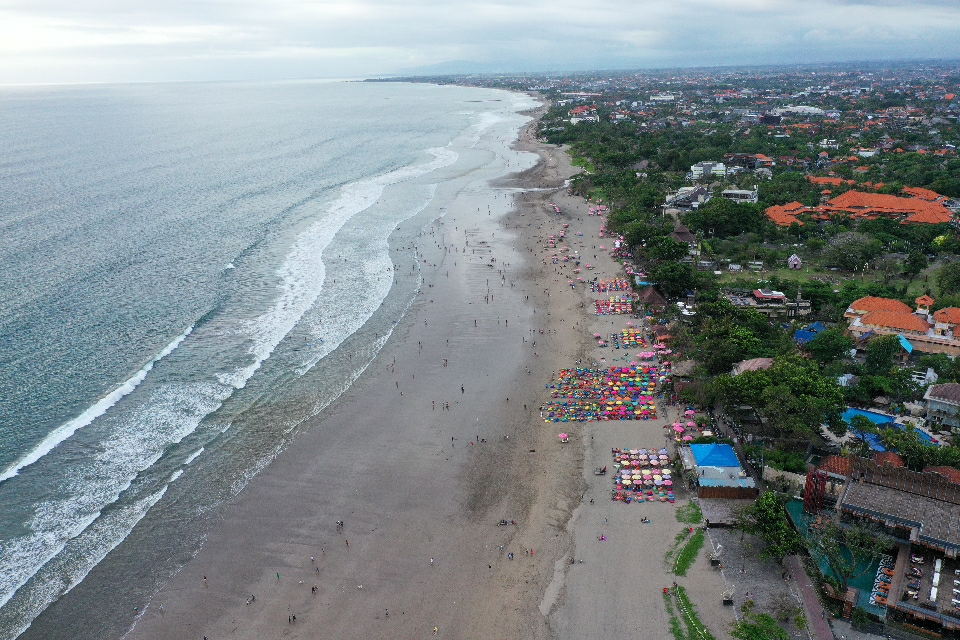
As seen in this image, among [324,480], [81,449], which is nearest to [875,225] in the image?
[324,480]

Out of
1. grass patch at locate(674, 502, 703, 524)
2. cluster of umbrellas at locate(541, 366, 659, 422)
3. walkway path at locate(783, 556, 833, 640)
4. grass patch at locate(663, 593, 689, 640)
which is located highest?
cluster of umbrellas at locate(541, 366, 659, 422)

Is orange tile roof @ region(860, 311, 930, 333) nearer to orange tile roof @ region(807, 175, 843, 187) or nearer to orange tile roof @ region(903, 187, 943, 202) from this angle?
orange tile roof @ region(903, 187, 943, 202)

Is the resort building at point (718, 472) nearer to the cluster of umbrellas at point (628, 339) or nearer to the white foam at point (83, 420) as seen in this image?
the cluster of umbrellas at point (628, 339)

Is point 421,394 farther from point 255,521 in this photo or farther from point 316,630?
point 316,630

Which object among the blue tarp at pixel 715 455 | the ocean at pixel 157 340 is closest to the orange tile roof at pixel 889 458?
the blue tarp at pixel 715 455

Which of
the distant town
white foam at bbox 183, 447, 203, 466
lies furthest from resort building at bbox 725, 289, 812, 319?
white foam at bbox 183, 447, 203, 466

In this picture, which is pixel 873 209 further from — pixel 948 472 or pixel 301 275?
pixel 301 275

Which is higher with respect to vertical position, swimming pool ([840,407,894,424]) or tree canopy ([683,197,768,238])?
tree canopy ([683,197,768,238])
